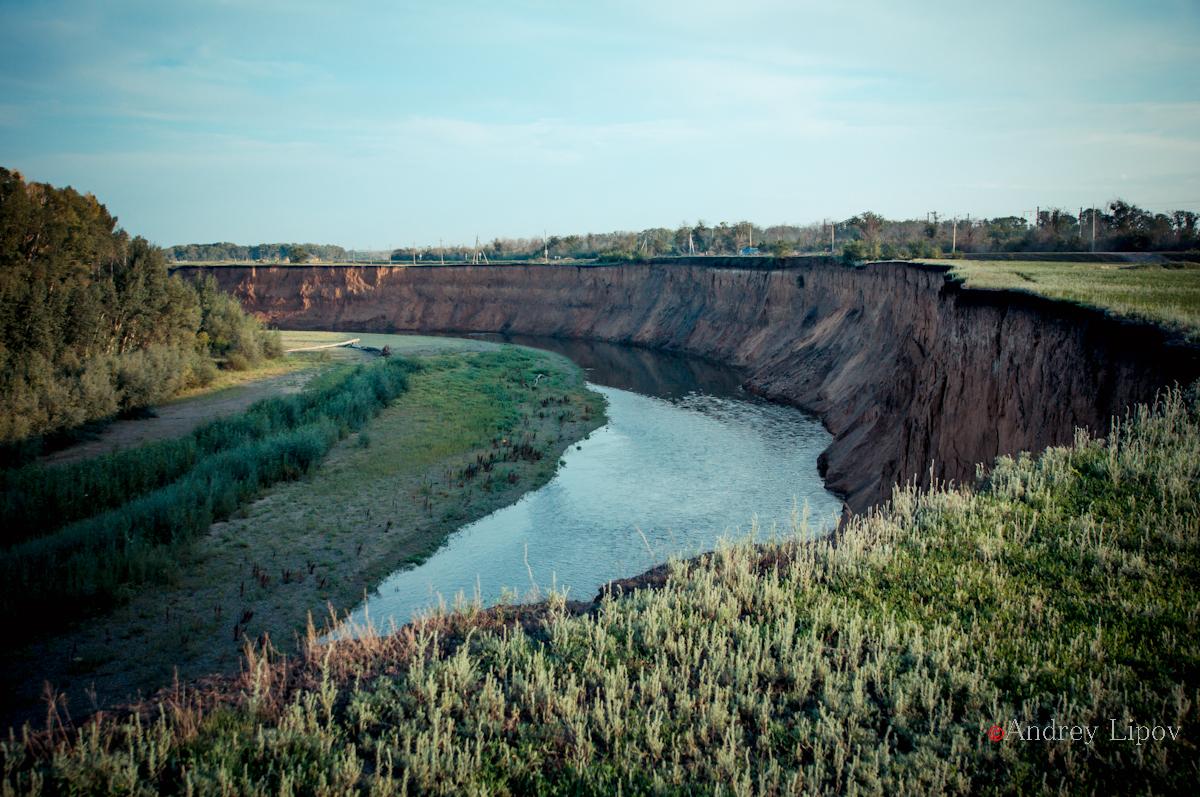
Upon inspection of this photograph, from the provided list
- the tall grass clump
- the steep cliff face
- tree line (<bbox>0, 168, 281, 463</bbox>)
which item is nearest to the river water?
the steep cliff face

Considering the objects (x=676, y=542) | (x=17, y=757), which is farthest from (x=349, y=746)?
(x=676, y=542)

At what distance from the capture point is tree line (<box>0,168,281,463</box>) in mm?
24891

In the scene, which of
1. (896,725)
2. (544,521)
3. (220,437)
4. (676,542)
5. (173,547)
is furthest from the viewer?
(220,437)

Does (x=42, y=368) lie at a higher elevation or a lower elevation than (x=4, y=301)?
lower

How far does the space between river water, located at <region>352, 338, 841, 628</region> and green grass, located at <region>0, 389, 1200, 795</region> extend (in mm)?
2113

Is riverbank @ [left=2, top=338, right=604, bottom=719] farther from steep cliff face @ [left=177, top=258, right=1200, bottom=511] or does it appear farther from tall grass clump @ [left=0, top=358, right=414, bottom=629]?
steep cliff face @ [left=177, top=258, right=1200, bottom=511]

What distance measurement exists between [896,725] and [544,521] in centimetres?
1445

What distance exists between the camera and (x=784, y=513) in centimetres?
2062

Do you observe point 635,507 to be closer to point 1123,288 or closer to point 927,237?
point 1123,288

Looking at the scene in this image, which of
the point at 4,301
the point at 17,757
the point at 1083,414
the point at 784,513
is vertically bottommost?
the point at 784,513

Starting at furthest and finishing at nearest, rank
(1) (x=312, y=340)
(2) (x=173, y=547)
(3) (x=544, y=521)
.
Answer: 1. (1) (x=312, y=340)
2. (3) (x=544, y=521)
3. (2) (x=173, y=547)

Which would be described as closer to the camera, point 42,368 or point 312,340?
point 42,368

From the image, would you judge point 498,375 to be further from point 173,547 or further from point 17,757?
point 17,757

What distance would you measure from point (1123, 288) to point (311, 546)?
20579mm
